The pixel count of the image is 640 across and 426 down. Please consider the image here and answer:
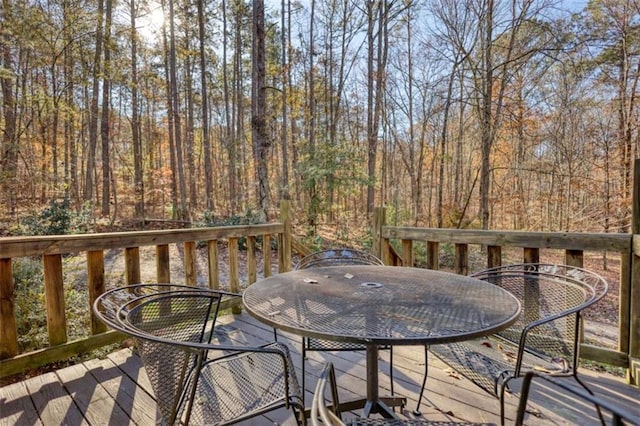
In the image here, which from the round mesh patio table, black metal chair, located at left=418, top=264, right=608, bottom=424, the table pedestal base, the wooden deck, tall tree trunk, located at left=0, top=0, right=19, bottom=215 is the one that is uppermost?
tall tree trunk, located at left=0, top=0, right=19, bottom=215

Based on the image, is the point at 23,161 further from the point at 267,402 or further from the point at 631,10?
the point at 631,10

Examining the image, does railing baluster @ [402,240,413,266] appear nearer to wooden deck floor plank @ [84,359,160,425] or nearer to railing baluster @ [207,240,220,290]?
railing baluster @ [207,240,220,290]

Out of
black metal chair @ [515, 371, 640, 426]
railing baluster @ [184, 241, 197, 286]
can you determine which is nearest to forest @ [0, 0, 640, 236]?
railing baluster @ [184, 241, 197, 286]

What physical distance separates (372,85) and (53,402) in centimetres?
1025

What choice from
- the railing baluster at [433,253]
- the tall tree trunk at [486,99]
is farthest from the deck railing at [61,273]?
the tall tree trunk at [486,99]

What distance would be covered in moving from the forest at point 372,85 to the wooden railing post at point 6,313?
177 inches

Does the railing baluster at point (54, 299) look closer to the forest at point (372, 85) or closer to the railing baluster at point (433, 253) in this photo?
the railing baluster at point (433, 253)

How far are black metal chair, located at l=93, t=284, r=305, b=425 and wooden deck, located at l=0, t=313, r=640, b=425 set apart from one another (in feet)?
1.41

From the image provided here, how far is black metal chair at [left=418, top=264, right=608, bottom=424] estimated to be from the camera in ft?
4.70

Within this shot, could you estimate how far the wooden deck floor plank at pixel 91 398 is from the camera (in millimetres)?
1786

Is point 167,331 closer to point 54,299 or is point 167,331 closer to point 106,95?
point 54,299

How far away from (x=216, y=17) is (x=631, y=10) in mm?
11751

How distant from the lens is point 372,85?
10.3 metres

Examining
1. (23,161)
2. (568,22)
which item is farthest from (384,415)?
(23,161)
